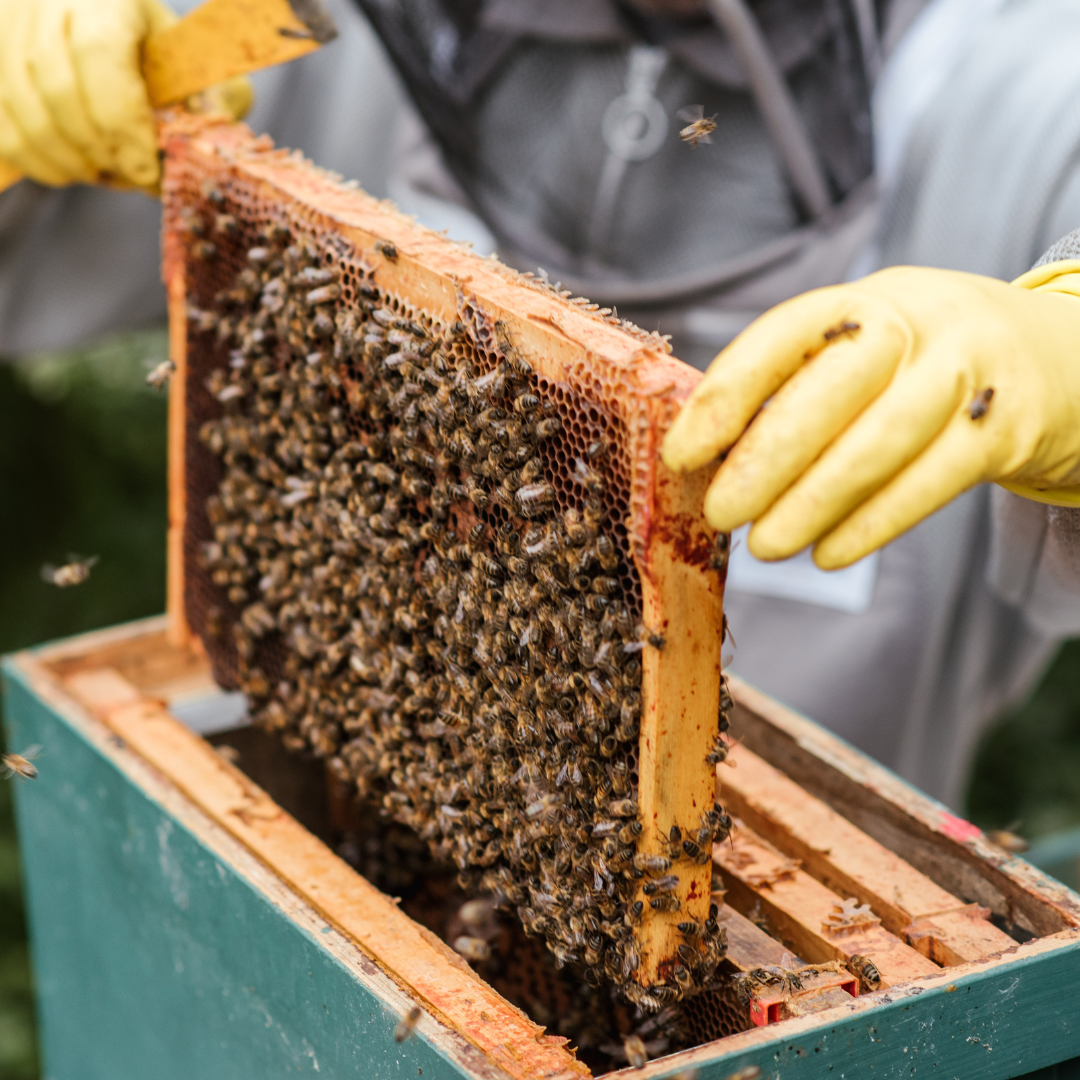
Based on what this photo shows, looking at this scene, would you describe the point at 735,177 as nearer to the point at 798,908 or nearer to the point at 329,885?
the point at 798,908

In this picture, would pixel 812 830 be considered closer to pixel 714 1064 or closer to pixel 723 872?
pixel 723 872

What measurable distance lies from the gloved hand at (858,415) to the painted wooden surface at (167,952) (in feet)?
2.64

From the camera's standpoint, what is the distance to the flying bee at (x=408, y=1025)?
1.59 meters

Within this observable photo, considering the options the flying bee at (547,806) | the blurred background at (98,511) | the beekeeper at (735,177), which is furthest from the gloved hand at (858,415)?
the blurred background at (98,511)

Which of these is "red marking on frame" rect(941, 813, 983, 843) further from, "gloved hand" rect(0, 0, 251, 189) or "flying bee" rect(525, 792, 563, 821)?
"gloved hand" rect(0, 0, 251, 189)

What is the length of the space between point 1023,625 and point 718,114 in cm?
175

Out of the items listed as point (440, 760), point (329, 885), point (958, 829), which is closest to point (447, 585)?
point (440, 760)

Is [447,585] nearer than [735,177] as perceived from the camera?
Yes

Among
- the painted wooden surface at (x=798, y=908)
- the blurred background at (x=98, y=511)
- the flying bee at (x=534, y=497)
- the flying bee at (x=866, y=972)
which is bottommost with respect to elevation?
the blurred background at (x=98, y=511)

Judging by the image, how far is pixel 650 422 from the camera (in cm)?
148

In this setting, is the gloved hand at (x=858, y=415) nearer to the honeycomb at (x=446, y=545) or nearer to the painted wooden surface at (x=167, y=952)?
the honeycomb at (x=446, y=545)

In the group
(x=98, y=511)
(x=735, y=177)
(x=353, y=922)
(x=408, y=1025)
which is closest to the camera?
(x=408, y=1025)

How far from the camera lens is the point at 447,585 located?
193cm

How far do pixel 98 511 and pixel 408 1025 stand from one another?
518cm
